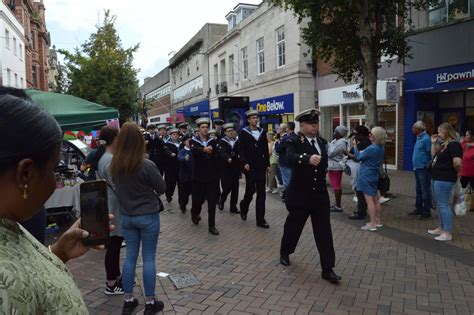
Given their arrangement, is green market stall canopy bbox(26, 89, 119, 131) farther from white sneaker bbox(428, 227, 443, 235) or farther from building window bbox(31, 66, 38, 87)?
building window bbox(31, 66, 38, 87)

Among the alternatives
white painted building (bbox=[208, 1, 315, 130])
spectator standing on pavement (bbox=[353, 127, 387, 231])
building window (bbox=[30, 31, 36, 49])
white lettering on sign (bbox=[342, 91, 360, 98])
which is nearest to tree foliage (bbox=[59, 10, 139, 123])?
white painted building (bbox=[208, 1, 315, 130])

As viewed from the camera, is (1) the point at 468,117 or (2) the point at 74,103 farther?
(1) the point at 468,117

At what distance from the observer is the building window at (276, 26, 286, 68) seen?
21.8m

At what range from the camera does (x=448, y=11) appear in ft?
41.4

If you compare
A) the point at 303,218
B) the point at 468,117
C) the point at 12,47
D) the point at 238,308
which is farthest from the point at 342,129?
the point at 12,47

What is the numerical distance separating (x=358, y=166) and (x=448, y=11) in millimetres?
7688

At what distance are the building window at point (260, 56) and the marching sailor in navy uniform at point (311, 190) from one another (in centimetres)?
2009

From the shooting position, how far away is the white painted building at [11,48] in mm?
28000

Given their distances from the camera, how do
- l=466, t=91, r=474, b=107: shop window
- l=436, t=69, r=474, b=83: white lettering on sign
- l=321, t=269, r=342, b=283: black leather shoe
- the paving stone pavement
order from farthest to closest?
l=466, t=91, r=474, b=107: shop window, l=436, t=69, r=474, b=83: white lettering on sign, l=321, t=269, r=342, b=283: black leather shoe, the paving stone pavement

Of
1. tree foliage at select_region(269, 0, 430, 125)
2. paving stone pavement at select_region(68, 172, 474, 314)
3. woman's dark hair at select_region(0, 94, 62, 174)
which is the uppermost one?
tree foliage at select_region(269, 0, 430, 125)

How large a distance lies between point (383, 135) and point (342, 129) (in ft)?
5.19

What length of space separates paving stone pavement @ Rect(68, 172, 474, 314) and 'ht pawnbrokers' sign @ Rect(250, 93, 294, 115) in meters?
14.4

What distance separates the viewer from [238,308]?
13.1 ft

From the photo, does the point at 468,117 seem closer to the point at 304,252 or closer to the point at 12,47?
the point at 304,252
